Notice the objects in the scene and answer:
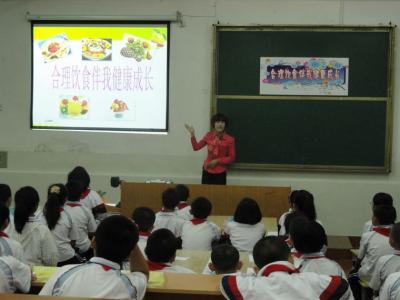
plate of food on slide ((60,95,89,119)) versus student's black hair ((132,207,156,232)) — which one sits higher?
plate of food on slide ((60,95,89,119))

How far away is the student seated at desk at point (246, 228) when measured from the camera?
3809 mm

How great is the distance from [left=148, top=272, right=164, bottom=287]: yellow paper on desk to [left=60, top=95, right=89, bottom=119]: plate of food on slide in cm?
436

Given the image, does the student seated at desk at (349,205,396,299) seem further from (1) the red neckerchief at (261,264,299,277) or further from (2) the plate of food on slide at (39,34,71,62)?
(2) the plate of food on slide at (39,34,71,62)

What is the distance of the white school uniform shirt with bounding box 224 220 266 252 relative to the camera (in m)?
3.80

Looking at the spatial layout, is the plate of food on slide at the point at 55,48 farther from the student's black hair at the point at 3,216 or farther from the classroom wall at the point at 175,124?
the student's black hair at the point at 3,216

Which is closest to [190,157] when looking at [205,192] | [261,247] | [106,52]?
[205,192]

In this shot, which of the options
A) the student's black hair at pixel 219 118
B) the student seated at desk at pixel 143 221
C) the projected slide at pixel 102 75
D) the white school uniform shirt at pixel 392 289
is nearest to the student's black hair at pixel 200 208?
the student seated at desk at pixel 143 221

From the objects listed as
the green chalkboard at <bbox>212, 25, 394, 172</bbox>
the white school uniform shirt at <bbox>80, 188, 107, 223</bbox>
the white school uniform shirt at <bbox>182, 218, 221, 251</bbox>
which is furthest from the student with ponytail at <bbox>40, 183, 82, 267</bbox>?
the green chalkboard at <bbox>212, 25, 394, 172</bbox>

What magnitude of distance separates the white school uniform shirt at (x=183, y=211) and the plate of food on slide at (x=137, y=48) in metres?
2.26

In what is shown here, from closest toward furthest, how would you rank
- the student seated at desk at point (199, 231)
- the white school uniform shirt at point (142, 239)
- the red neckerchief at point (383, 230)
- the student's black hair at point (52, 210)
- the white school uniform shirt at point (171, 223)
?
the white school uniform shirt at point (142, 239)
the red neckerchief at point (383, 230)
the student's black hair at point (52, 210)
the student seated at desk at point (199, 231)
the white school uniform shirt at point (171, 223)

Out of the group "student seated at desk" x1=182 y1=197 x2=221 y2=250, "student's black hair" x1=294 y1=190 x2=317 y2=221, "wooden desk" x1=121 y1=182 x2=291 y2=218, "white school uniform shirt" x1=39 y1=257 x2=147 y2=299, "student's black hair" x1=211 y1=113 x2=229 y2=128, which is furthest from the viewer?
"student's black hair" x1=211 y1=113 x2=229 y2=128

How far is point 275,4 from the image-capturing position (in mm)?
6094

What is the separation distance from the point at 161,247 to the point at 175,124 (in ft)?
12.5

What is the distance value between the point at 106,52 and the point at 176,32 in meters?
0.86
